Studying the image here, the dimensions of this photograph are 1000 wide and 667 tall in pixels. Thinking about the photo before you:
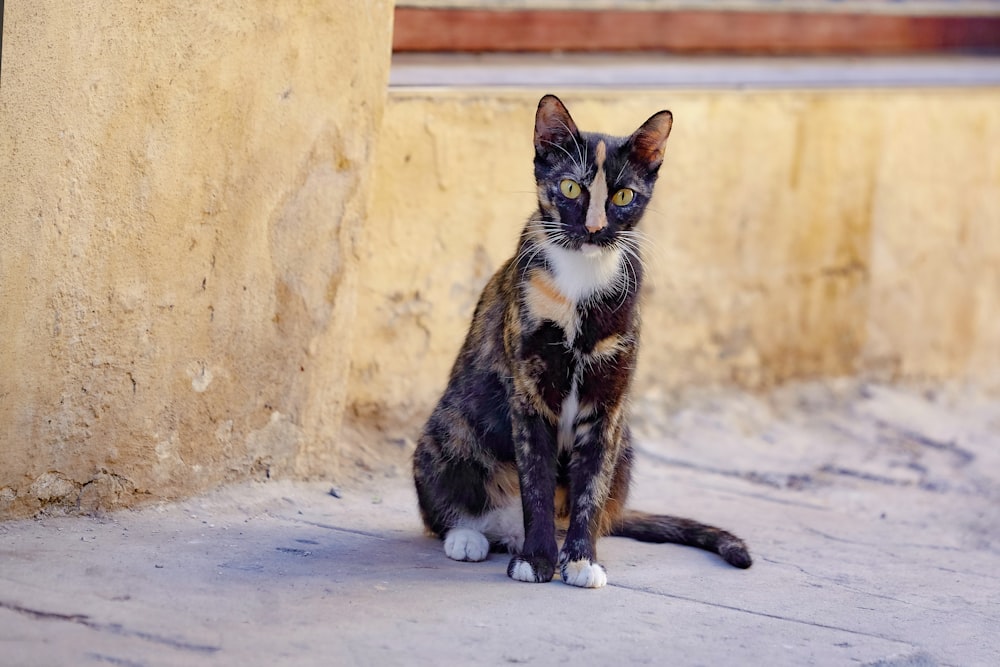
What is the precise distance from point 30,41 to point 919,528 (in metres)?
3.71

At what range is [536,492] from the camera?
3582 mm

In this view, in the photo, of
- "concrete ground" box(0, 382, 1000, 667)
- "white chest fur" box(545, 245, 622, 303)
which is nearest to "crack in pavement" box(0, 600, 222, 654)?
"concrete ground" box(0, 382, 1000, 667)

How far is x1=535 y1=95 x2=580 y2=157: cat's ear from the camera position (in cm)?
365

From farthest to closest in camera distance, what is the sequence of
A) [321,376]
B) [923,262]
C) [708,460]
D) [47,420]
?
[923,262] < [708,460] < [321,376] < [47,420]

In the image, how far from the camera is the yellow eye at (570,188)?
3.60 metres

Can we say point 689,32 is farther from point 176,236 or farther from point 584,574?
point 584,574

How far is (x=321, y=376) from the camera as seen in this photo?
14.1ft

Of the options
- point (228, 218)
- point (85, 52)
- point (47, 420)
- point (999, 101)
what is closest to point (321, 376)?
point (228, 218)

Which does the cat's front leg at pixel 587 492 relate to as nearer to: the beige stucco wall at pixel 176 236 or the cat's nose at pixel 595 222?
the cat's nose at pixel 595 222

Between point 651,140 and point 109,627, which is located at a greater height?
point 651,140

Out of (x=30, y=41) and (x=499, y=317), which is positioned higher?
(x=30, y=41)

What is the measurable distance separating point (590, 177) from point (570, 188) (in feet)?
0.23

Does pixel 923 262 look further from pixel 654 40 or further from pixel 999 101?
pixel 654 40

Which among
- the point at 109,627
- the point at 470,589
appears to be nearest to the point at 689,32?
the point at 470,589
